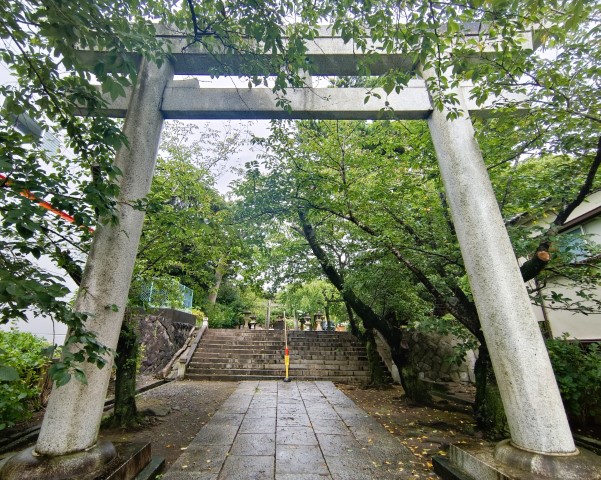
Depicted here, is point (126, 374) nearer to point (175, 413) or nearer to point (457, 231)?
point (175, 413)

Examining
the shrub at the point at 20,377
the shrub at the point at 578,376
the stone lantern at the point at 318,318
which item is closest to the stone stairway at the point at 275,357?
the shrub at the point at 578,376

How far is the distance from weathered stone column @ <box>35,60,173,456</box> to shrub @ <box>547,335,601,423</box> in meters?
6.48

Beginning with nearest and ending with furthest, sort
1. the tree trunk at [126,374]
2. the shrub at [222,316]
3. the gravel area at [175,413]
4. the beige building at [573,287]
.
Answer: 1. the gravel area at [175,413]
2. the tree trunk at [126,374]
3. the beige building at [573,287]
4. the shrub at [222,316]

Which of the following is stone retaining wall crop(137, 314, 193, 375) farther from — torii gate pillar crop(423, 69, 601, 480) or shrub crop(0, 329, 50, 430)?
torii gate pillar crop(423, 69, 601, 480)

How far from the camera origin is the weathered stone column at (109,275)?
117 inches

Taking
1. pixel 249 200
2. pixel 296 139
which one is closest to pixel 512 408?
pixel 249 200

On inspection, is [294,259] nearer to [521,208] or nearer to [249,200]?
[249,200]

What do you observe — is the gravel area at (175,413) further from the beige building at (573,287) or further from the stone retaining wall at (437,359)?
the beige building at (573,287)

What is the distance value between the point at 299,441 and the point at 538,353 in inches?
136

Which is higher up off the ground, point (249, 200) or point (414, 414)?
point (249, 200)

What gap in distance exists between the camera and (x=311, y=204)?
663cm

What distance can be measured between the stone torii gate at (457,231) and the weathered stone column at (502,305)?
0.01 metres

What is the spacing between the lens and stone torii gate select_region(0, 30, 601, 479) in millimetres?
2900

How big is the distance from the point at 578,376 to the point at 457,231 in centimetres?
359
